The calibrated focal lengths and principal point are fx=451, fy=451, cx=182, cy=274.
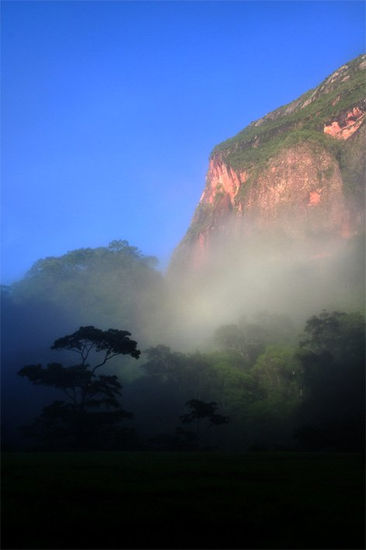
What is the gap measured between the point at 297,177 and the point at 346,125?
1785cm

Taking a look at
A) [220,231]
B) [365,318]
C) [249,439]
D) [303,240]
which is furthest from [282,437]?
[220,231]

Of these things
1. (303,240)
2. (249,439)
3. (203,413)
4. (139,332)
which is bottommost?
(249,439)

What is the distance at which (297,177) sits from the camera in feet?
354

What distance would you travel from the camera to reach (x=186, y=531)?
5406 millimetres

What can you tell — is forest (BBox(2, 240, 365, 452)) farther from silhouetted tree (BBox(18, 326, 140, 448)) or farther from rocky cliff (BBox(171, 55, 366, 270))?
rocky cliff (BBox(171, 55, 366, 270))

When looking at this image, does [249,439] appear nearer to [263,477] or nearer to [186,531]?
[263,477]

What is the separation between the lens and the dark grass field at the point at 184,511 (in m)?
5.13

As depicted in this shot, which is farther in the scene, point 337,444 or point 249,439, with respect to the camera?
point 249,439

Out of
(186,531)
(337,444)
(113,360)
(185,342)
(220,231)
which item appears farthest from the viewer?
(220,231)

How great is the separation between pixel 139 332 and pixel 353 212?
54.6m

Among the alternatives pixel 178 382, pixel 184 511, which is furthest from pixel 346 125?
pixel 184 511

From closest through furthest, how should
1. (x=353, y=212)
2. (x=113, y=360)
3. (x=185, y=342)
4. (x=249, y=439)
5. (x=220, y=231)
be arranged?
(x=249, y=439) < (x=113, y=360) < (x=185, y=342) < (x=353, y=212) < (x=220, y=231)

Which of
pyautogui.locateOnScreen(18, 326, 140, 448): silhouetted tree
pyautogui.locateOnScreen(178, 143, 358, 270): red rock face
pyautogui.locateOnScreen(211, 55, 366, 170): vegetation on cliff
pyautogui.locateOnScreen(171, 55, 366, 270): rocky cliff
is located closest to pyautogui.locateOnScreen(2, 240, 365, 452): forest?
pyautogui.locateOnScreen(18, 326, 140, 448): silhouetted tree

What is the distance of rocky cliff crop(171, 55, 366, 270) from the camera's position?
102562mm
